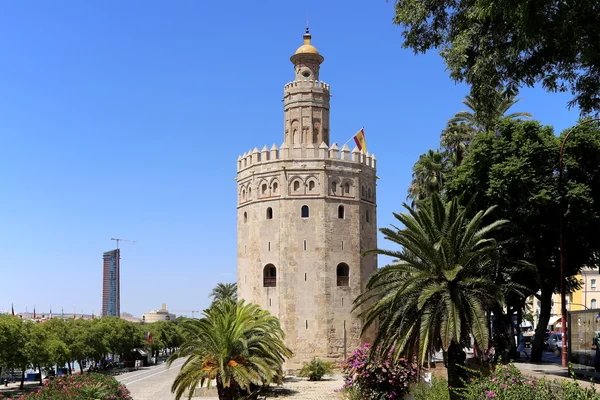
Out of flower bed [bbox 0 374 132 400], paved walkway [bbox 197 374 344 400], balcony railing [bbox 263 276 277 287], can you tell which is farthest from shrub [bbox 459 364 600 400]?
balcony railing [bbox 263 276 277 287]

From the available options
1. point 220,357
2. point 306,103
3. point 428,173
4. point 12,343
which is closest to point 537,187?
point 220,357

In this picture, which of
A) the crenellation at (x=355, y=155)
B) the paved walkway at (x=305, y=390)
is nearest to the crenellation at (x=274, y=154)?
the crenellation at (x=355, y=155)

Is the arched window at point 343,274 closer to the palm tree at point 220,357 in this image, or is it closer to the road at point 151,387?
the road at point 151,387

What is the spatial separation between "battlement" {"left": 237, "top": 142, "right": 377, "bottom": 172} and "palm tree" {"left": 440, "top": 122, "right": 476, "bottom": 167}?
8.06 meters

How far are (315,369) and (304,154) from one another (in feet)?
41.5

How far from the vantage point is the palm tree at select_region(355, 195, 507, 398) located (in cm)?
1617

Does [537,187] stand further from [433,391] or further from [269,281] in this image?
[269,281]

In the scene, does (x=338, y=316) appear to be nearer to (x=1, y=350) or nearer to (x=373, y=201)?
(x=373, y=201)

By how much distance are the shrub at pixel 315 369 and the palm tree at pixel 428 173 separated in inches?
414

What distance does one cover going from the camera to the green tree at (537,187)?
20.3 m

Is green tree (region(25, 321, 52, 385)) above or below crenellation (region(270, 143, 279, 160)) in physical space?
below

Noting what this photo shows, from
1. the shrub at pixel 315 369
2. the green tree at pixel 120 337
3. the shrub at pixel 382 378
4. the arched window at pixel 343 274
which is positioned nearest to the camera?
the shrub at pixel 382 378

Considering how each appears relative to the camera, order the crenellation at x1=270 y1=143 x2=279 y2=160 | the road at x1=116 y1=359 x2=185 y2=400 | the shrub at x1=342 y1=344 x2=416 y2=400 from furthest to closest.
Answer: the crenellation at x1=270 y1=143 x2=279 y2=160
the road at x1=116 y1=359 x2=185 y2=400
the shrub at x1=342 y1=344 x2=416 y2=400

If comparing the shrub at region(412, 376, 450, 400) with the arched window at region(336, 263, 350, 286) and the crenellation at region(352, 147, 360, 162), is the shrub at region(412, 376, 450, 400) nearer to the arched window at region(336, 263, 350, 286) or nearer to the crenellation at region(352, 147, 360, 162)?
the arched window at region(336, 263, 350, 286)
